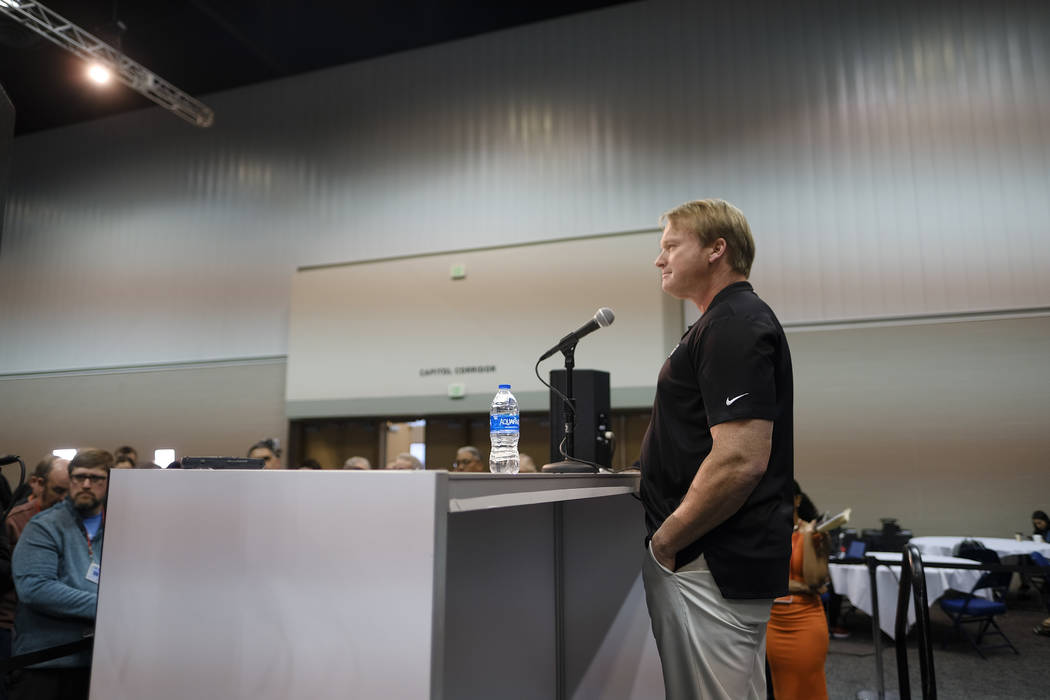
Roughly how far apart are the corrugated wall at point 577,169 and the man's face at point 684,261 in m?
4.80

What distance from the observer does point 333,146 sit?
8.22m

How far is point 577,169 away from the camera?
7.14 metres

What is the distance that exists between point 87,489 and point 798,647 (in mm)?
3057

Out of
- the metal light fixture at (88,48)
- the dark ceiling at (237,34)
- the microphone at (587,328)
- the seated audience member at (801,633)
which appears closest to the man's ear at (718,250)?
the microphone at (587,328)

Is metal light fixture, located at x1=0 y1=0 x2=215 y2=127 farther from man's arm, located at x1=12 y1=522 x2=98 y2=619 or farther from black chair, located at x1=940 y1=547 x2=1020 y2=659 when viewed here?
black chair, located at x1=940 y1=547 x2=1020 y2=659

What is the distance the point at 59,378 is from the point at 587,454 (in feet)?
29.5

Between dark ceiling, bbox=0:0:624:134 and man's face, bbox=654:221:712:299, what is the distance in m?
6.24

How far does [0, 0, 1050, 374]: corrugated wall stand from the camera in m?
5.95

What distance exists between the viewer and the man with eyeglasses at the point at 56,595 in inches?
99.8

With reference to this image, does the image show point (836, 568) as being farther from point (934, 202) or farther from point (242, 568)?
point (242, 568)

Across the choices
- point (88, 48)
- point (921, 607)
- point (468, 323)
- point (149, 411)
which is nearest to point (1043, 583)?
point (921, 607)

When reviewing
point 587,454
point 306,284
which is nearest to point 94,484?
point 587,454

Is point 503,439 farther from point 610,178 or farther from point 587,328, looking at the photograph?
point 610,178

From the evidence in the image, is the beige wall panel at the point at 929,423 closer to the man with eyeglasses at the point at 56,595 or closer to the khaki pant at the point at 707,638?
the khaki pant at the point at 707,638
